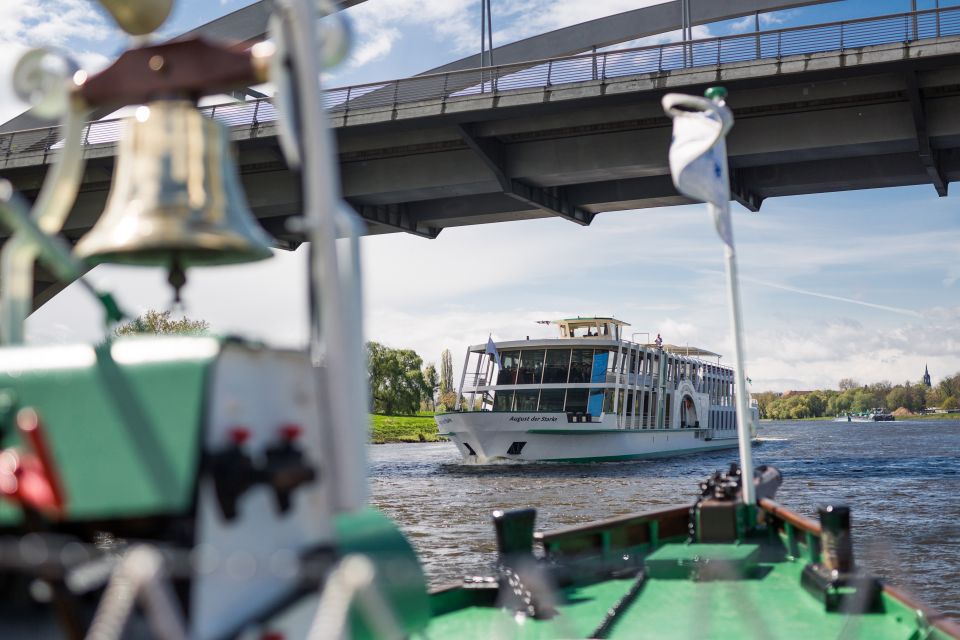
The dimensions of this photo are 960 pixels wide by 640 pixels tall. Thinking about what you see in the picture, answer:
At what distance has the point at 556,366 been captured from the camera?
46.6 metres

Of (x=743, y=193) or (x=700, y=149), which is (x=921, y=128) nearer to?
(x=743, y=193)

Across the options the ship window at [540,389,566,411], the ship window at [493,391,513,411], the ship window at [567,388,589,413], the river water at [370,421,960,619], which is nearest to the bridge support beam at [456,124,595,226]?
the river water at [370,421,960,619]

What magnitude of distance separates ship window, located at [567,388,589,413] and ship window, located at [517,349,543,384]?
1683 mm

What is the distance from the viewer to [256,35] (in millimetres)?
30219

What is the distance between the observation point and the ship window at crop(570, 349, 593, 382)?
152 feet

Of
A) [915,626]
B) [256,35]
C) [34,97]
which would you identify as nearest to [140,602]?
[34,97]

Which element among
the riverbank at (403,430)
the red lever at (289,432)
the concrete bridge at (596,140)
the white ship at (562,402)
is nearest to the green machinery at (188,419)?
the red lever at (289,432)

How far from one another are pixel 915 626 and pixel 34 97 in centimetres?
585

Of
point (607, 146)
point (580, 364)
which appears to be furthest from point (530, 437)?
point (607, 146)

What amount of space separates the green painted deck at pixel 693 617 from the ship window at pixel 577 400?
125ft

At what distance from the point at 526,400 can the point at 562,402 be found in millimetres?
1700

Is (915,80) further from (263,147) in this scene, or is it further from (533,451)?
(533,451)

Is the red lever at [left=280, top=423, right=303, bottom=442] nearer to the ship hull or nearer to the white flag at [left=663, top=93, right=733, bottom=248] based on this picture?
the white flag at [left=663, top=93, right=733, bottom=248]

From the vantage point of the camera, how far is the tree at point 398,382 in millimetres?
91500
